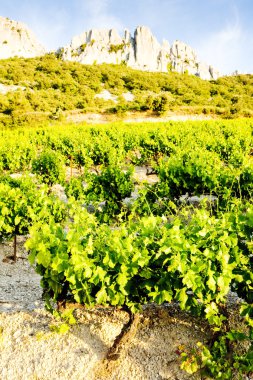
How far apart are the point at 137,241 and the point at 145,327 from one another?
63.3 inches

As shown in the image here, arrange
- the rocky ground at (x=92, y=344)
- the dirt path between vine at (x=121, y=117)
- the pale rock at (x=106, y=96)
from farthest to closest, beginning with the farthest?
the pale rock at (x=106, y=96), the dirt path between vine at (x=121, y=117), the rocky ground at (x=92, y=344)

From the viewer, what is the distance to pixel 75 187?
9281 millimetres

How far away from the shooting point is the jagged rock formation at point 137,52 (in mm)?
77169

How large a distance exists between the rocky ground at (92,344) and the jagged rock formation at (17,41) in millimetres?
74060

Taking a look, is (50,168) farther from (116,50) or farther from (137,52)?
(137,52)

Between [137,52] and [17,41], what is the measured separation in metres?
29.5

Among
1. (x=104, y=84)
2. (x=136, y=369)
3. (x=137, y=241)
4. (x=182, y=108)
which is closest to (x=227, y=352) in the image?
(x=136, y=369)

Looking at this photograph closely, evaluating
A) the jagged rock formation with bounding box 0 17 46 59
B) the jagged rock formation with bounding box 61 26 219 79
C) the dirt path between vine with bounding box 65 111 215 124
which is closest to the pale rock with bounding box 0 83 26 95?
the dirt path between vine with bounding box 65 111 215 124

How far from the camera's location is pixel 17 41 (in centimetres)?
7762

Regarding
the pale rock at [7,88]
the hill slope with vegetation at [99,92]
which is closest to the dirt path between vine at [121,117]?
the hill slope with vegetation at [99,92]

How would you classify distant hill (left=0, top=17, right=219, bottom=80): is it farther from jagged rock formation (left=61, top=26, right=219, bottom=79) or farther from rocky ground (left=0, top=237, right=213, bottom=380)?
rocky ground (left=0, top=237, right=213, bottom=380)

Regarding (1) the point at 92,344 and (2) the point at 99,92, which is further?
(2) the point at 99,92

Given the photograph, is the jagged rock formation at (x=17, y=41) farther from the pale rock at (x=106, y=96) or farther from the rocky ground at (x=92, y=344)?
the rocky ground at (x=92, y=344)

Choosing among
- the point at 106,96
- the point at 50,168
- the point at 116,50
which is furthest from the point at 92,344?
the point at 116,50
